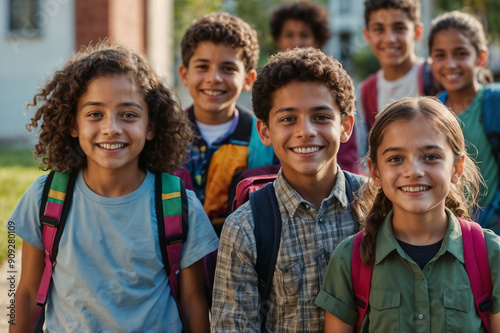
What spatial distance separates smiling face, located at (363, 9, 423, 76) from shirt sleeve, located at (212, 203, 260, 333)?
2.44 meters

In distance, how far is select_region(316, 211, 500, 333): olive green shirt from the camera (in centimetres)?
237

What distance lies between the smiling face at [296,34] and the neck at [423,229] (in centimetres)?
291

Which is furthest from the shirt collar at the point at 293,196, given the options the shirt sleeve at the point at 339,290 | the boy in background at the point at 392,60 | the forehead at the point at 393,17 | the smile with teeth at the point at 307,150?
the forehead at the point at 393,17

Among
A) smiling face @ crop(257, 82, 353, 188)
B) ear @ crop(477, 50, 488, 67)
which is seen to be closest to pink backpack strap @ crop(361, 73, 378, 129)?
ear @ crop(477, 50, 488, 67)

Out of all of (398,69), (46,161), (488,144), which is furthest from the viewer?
(398,69)

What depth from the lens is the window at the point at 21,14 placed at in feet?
48.7

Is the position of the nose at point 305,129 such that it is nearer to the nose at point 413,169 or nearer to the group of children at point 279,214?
the group of children at point 279,214

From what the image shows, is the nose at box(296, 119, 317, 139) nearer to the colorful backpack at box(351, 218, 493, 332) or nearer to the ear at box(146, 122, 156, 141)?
the colorful backpack at box(351, 218, 493, 332)

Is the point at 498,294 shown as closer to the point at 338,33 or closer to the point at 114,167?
the point at 114,167

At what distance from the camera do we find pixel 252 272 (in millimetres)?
2641

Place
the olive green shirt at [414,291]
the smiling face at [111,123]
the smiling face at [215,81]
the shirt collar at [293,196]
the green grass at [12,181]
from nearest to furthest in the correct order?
the olive green shirt at [414,291] < the shirt collar at [293,196] < the smiling face at [111,123] < the smiling face at [215,81] < the green grass at [12,181]

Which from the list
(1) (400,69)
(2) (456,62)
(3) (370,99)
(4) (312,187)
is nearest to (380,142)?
(4) (312,187)

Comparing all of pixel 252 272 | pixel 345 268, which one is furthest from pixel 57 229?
pixel 345 268

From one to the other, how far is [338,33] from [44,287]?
39489 millimetres
